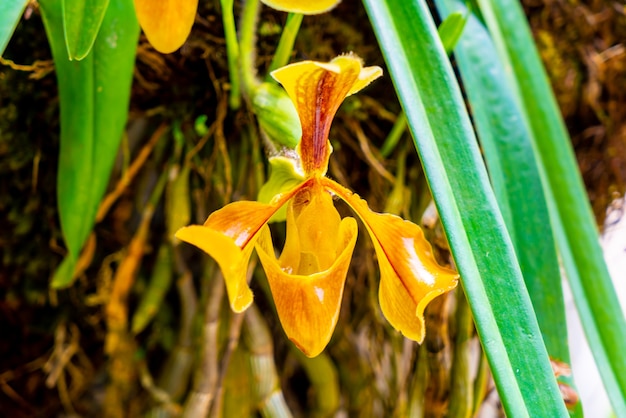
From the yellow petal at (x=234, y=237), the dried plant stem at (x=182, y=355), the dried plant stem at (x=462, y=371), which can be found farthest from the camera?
the dried plant stem at (x=182, y=355)

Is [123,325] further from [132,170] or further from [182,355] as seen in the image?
[132,170]

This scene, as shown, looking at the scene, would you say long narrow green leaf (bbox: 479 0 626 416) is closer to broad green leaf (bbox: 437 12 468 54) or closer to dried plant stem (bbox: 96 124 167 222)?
broad green leaf (bbox: 437 12 468 54)

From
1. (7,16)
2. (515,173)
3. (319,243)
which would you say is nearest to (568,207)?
(515,173)

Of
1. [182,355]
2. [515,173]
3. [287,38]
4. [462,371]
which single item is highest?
[287,38]

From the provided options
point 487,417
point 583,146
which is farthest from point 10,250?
point 583,146

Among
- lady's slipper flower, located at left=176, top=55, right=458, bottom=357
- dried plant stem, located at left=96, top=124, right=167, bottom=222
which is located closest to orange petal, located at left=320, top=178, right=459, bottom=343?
lady's slipper flower, located at left=176, top=55, right=458, bottom=357

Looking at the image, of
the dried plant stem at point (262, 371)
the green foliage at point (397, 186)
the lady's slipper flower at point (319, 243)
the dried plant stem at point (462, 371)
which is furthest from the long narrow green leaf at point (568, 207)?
the dried plant stem at point (262, 371)

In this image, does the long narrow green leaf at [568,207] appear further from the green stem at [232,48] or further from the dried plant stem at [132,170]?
the dried plant stem at [132,170]
